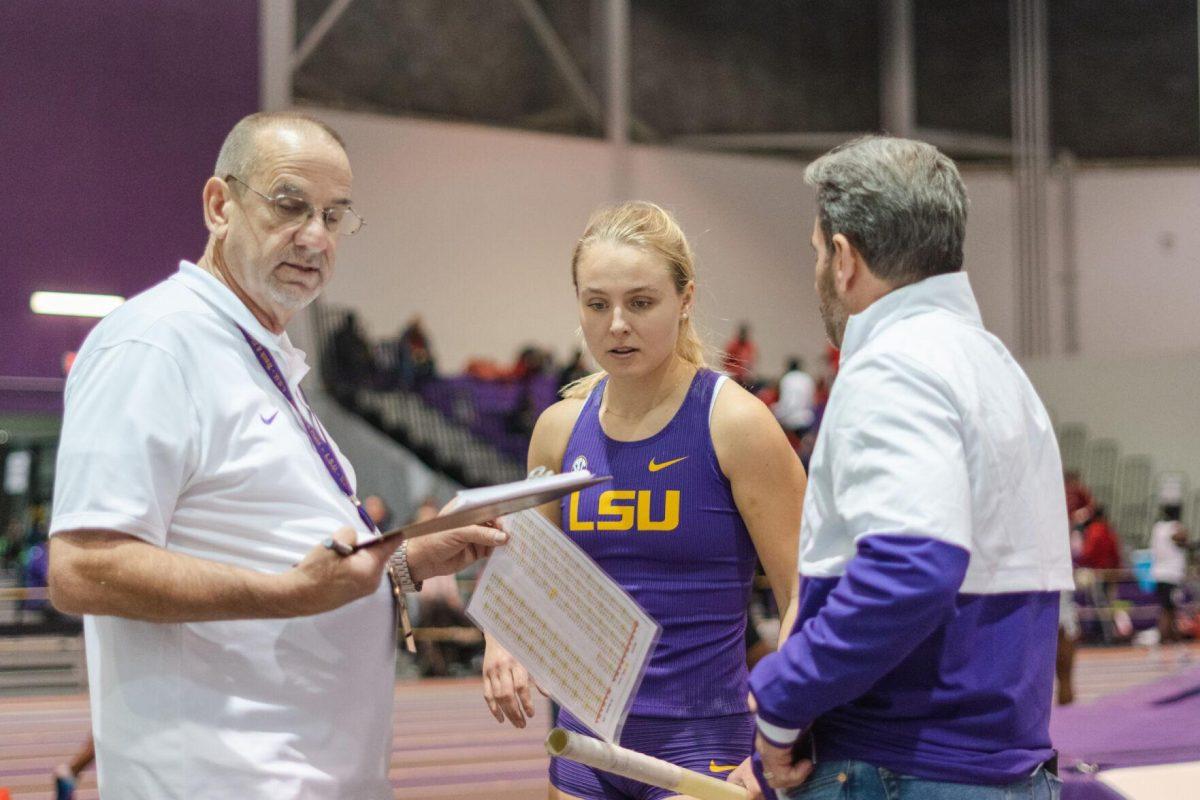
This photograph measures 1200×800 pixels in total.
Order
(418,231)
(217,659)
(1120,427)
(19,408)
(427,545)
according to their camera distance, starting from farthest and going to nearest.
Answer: (1120,427) < (418,231) < (19,408) < (427,545) < (217,659)

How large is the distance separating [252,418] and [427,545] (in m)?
0.45

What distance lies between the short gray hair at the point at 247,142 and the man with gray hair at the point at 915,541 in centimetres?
91

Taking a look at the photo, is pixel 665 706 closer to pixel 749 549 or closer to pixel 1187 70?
pixel 749 549

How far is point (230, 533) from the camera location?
2.08 meters

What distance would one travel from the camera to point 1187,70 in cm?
1919

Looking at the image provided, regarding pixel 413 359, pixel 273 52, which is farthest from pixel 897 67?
pixel 273 52

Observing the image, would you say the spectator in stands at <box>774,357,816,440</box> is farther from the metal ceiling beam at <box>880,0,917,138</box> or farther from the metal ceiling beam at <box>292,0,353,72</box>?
the metal ceiling beam at <box>292,0,353,72</box>

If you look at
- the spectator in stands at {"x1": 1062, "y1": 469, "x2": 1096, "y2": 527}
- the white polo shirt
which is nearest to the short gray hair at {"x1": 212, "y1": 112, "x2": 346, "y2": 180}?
the white polo shirt

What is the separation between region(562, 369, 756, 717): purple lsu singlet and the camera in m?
2.45

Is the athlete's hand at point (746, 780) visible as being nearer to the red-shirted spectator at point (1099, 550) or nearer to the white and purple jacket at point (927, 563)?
the white and purple jacket at point (927, 563)

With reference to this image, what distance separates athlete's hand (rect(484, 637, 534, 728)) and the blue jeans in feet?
2.32

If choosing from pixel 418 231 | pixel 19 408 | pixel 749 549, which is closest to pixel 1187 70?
pixel 418 231

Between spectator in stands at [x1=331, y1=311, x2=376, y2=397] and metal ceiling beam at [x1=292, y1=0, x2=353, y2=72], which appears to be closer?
spectator in stands at [x1=331, y1=311, x2=376, y2=397]

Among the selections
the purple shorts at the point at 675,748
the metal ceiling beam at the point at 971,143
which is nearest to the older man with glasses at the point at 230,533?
the purple shorts at the point at 675,748
